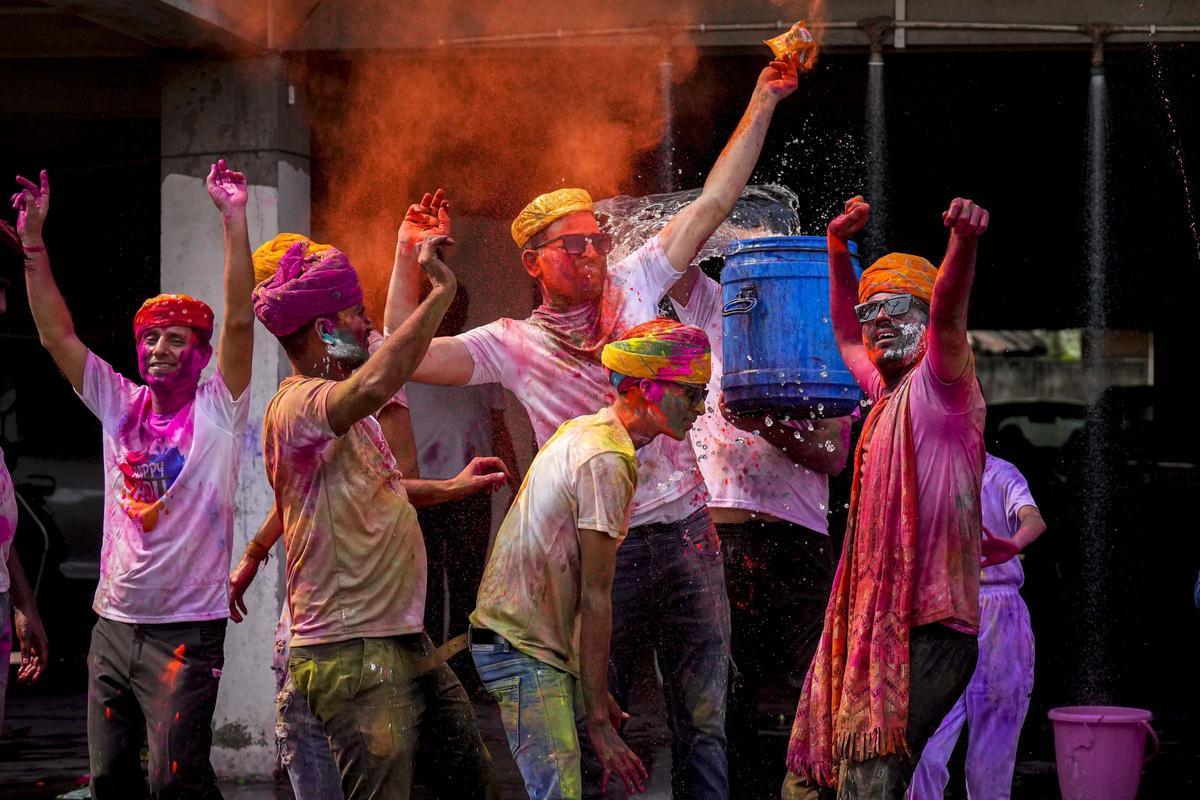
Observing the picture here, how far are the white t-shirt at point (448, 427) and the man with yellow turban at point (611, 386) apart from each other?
3.33 meters

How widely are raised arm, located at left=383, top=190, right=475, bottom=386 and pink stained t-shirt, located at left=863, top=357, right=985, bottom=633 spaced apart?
1.80 meters

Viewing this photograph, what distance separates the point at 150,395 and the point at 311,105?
2.75 m

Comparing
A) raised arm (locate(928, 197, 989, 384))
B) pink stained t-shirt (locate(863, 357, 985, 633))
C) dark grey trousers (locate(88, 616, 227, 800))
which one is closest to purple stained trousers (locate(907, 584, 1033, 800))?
pink stained t-shirt (locate(863, 357, 985, 633))

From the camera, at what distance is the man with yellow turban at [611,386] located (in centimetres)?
524

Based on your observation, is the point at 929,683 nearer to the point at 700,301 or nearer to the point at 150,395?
the point at 700,301

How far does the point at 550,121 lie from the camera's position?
28.4 ft

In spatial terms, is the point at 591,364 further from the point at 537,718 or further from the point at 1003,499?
the point at 1003,499

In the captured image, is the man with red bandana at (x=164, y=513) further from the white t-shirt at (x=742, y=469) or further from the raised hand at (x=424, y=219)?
the white t-shirt at (x=742, y=469)

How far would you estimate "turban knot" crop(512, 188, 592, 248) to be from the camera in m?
5.53

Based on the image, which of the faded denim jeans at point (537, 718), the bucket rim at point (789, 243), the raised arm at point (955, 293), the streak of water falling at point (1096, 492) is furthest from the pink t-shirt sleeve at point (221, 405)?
the streak of water falling at point (1096, 492)

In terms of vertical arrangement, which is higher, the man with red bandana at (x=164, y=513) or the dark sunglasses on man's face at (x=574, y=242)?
the dark sunglasses on man's face at (x=574, y=242)

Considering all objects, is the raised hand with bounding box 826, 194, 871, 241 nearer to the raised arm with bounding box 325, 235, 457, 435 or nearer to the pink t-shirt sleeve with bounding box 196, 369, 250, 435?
the raised arm with bounding box 325, 235, 457, 435

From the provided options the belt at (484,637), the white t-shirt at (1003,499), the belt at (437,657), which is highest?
the white t-shirt at (1003,499)

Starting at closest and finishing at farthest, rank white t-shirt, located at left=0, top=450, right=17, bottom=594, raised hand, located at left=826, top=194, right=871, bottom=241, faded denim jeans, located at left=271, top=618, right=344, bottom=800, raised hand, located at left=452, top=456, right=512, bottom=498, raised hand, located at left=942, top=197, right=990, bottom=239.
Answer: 1. raised hand, located at left=942, top=197, right=990, bottom=239
2. faded denim jeans, located at left=271, top=618, right=344, bottom=800
3. raised hand, located at left=452, top=456, right=512, bottom=498
4. raised hand, located at left=826, top=194, right=871, bottom=241
5. white t-shirt, located at left=0, top=450, right=17, bottom=594
